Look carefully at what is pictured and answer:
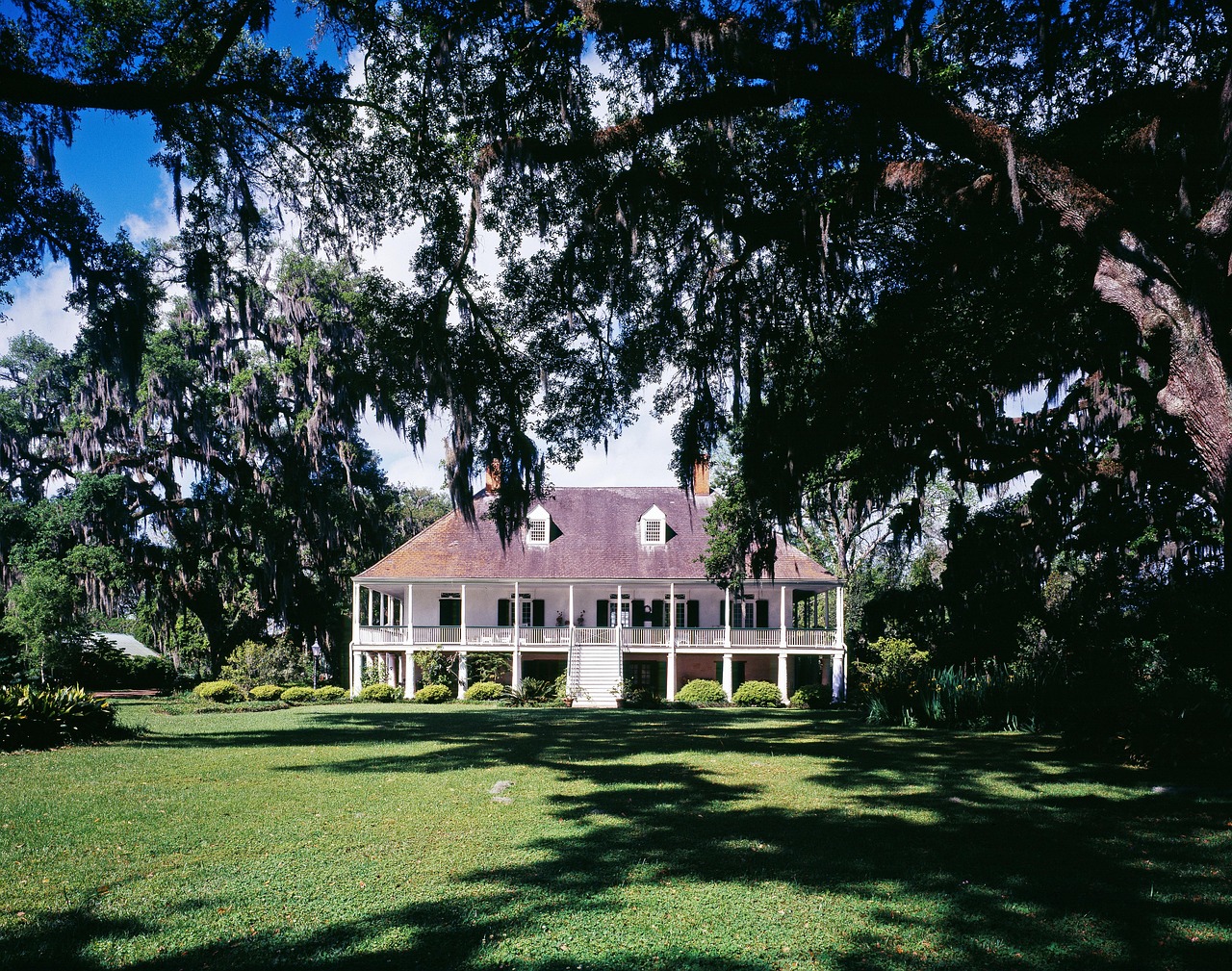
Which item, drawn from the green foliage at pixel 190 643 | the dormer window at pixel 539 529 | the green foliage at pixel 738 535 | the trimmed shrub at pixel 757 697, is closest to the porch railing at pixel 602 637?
the trimmed shrub at pixel 757 697

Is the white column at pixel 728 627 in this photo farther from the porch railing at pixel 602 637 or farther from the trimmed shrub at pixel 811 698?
the trimmed shrub at pixel 811 698

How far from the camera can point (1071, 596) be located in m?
16.6

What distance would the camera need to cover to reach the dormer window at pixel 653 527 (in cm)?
3456

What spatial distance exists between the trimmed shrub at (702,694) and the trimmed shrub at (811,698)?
8.02 feet

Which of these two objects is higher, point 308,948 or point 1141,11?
point 1141,11

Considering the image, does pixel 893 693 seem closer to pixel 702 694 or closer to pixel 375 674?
pixel 702 694

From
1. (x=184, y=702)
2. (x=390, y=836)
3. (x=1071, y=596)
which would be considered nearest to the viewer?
(x=390, y=836)

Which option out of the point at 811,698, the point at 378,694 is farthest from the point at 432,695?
the point at 811,698

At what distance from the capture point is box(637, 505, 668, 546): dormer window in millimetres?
34562

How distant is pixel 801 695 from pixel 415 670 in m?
15.4

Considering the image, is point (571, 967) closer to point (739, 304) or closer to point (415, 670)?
point (739, 304)

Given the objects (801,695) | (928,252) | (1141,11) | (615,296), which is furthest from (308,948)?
(801,695)

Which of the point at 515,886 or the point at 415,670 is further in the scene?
the point at 415,670

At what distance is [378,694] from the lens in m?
30.3
